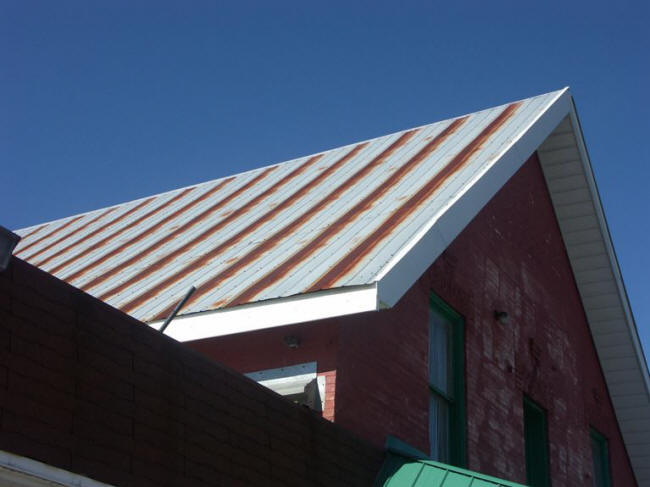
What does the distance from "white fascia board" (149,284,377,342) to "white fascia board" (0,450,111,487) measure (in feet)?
9.88

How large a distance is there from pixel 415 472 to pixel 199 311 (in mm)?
2286

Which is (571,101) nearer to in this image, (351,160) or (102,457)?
(351,160)

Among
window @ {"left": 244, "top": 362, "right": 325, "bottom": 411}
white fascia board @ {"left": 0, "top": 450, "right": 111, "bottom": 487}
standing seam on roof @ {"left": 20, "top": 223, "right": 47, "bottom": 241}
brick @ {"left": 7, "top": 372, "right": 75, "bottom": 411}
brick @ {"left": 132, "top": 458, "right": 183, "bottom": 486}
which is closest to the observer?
white fascia board @ {"left": 0, "top": 450, "right": 111, "bottom": 487}

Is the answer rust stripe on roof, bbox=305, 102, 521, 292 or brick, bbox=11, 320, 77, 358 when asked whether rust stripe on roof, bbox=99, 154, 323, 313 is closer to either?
rust stripe on roof, bbox=305, 102, 521, 292

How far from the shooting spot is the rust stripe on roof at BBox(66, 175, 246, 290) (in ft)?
38.0

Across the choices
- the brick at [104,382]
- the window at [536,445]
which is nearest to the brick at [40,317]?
the brick at [104,382]

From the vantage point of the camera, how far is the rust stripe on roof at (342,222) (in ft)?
28.9

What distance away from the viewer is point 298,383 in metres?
8.55

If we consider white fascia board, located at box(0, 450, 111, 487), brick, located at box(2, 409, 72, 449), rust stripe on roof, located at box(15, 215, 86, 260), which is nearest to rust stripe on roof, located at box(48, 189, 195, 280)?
rust stripe on roof, located at box(15, 215, 86, 260)

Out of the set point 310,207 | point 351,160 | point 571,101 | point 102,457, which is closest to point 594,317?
point 571,101

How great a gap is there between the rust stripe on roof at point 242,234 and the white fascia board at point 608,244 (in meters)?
3.08

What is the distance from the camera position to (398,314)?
9672 millimetres

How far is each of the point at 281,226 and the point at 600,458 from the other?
275 inches

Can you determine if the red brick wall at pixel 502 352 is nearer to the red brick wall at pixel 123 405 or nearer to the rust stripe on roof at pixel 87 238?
the red brick wall at pixel 123 405
